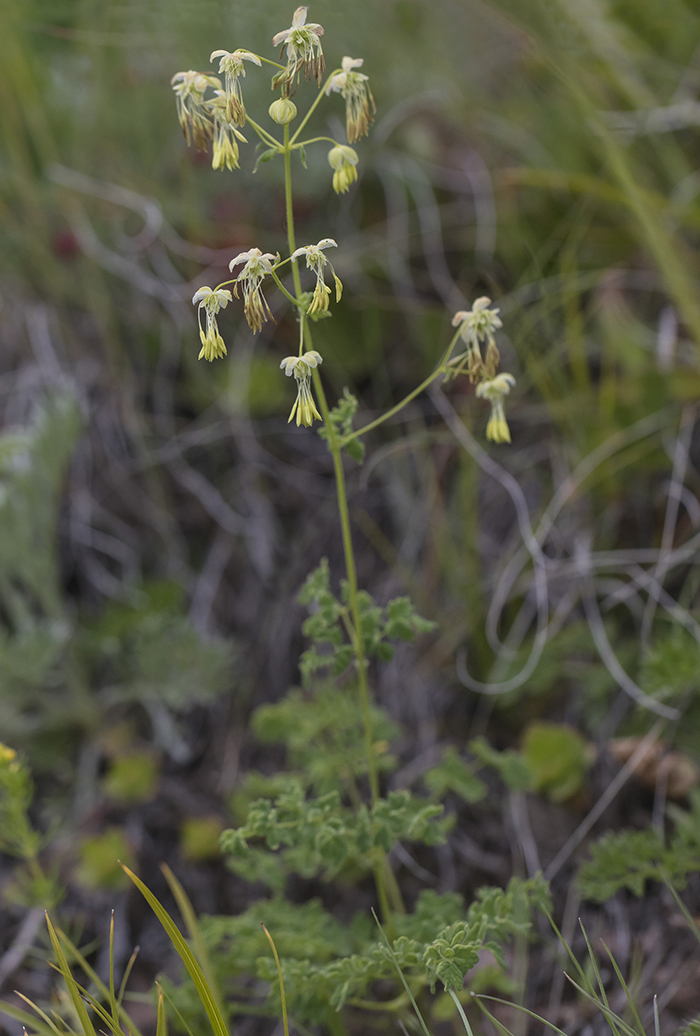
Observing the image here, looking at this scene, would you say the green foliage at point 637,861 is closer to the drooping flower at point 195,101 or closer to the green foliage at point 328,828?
the green foliage at point 328,828

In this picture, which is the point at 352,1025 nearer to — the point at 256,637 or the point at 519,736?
the point at 519,736

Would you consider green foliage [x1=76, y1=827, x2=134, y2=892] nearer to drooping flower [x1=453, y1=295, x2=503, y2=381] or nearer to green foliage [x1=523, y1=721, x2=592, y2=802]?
green foliage [x1=523, y1=721, x2=592, y2=802]

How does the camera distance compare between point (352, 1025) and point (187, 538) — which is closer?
point (352, 1025)

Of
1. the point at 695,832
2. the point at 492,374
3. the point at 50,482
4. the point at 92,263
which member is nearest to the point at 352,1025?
the point at 695,832

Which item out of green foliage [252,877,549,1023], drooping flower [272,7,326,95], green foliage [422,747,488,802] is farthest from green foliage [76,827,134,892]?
drooping flower [272,7,326,95]

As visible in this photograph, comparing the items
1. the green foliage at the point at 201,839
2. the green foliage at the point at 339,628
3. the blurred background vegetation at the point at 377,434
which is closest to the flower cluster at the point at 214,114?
the green foliage at the point at 339,628

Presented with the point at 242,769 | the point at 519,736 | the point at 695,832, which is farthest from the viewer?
the point at 242,769

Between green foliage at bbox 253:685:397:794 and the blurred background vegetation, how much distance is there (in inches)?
11.9

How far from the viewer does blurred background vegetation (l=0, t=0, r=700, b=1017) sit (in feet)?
5.60

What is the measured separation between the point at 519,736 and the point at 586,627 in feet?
0.95

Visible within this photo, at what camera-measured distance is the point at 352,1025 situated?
4.41 ft

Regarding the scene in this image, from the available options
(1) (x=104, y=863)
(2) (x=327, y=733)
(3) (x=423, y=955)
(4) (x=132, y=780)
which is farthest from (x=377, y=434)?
(3) (x=423, y=955)

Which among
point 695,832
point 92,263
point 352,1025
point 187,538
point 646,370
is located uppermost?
point 92,263

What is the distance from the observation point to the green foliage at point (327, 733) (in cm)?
134
